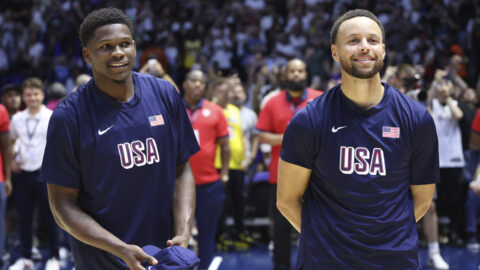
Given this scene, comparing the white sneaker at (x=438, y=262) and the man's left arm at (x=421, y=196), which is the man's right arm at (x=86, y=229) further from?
the white sneaker at (x=438, y=262)

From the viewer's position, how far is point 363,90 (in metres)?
2.95

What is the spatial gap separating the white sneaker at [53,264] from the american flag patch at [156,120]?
16.6 ft

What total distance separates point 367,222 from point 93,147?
1266 mm

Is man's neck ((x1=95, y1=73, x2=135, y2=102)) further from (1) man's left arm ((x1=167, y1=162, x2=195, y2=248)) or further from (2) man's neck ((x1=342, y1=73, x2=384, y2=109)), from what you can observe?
(2) man's neck ((x1=342, y1=73, x2=384, y2=109))

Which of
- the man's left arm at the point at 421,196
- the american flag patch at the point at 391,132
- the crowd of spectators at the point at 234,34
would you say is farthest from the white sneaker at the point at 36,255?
the american flag patch at the point at 391,132

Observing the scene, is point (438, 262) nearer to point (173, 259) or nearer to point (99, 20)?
point (173, 259)

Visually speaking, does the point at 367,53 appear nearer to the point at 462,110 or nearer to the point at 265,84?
the point at 462,110

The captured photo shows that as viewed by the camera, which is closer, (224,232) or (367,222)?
(367,222)

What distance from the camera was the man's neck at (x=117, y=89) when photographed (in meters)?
2.92

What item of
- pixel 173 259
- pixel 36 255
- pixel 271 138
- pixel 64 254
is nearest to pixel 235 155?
pixel 271 138

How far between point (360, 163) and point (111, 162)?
44.1 inches

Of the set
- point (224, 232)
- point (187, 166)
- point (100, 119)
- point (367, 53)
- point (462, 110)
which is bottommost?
point (224, 232)

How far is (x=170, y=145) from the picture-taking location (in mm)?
3023

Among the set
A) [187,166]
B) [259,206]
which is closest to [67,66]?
[259,206]
